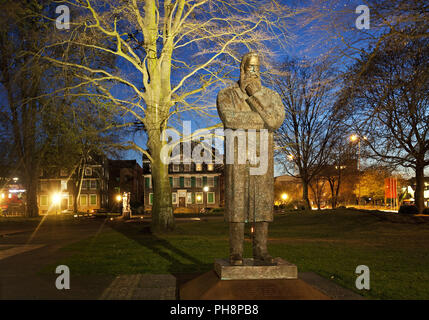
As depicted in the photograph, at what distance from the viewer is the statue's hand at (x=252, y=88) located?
5.57 metres

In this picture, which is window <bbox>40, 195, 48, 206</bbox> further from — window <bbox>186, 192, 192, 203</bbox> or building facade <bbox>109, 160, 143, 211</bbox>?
window <bbox>186, 192, 192, 203</bbox>

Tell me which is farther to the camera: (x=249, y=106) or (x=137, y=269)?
(x=137, y=269)

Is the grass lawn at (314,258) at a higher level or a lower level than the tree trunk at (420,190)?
lower

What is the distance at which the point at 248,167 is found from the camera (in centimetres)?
543

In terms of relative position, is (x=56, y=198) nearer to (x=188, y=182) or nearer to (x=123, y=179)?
(x=123, y=179)

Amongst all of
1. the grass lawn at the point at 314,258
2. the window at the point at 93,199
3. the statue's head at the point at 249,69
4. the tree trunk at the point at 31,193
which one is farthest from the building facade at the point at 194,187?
the statue's head at the point at 249,69

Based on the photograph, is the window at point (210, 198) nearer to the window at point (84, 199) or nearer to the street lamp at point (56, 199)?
the window at point (84, 199)

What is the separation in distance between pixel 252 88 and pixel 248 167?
1.15 meters

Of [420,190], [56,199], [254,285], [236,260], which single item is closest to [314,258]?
[236,260]

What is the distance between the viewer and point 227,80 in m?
16.8

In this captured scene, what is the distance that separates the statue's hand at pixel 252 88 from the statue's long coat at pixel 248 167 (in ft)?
0.18
